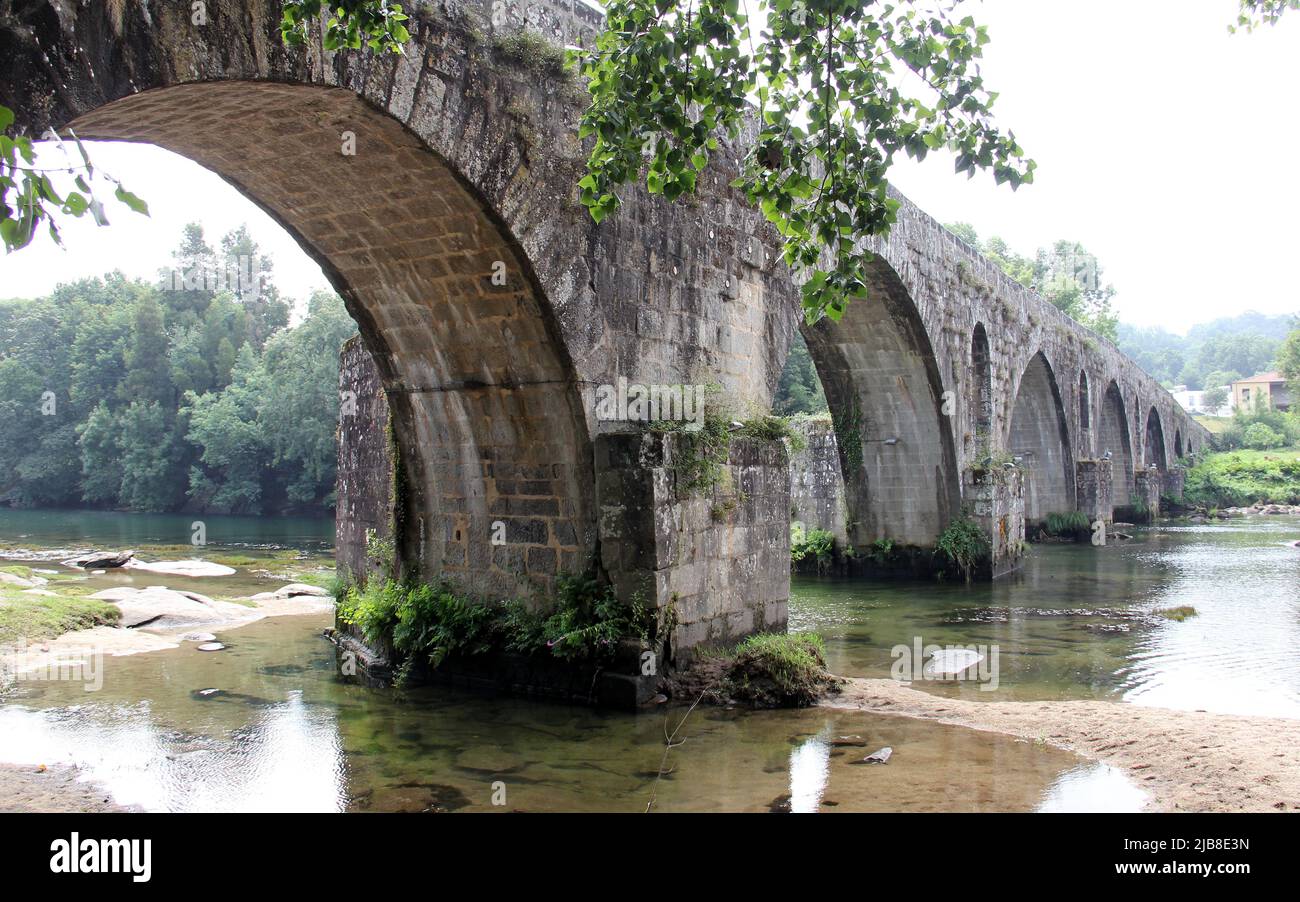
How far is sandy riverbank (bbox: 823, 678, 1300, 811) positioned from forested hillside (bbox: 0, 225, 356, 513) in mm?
31806

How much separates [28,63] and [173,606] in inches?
347

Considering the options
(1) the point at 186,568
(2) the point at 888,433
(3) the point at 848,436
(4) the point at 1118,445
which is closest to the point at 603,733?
(3) the point at 848,436

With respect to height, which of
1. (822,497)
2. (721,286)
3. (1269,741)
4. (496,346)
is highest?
(721,286)

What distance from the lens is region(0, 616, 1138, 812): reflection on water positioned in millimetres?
5160

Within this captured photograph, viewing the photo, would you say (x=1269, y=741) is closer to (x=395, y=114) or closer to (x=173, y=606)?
(x=395, y=114)

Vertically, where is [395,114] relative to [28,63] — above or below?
above

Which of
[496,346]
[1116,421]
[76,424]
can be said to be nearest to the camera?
[496,346]

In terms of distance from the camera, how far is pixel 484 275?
272 inches

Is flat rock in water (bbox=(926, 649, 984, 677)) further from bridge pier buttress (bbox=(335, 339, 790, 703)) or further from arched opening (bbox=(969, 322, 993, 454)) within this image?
arched opening (bbox=(969, 322, 993, 454))

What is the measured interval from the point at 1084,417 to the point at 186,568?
20829mm

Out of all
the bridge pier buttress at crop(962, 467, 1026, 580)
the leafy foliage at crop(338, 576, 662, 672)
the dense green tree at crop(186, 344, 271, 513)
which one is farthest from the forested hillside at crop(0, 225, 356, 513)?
the leafy foliage at crop(338, 576, 662, 672)
